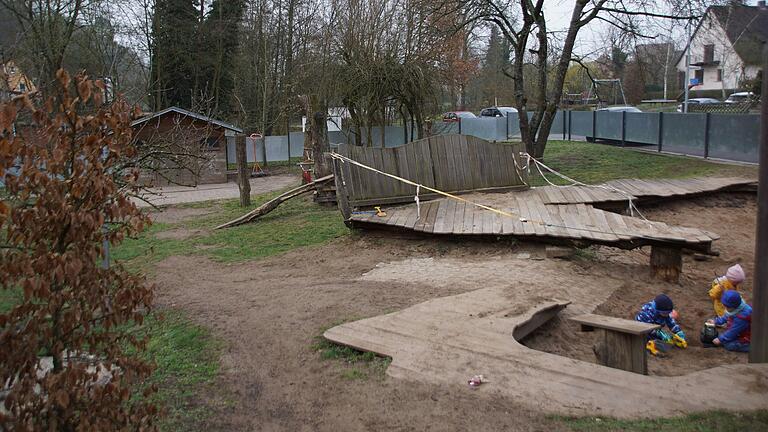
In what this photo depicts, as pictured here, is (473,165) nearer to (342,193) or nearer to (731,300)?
(342,193)

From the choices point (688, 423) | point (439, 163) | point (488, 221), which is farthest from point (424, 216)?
point (688, 423)

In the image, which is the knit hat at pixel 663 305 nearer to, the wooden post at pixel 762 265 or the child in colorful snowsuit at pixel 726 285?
the child in colorful snowsuit at pixel 726 285

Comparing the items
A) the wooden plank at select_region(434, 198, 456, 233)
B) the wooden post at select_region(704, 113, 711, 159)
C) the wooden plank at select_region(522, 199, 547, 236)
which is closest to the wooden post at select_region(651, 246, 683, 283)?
the wooden plank at select_region(522, 199, 547, 236)

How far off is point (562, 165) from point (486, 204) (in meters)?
9.48

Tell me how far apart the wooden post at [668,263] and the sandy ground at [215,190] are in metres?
13.7

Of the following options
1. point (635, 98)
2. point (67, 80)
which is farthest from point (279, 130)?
point (67, 80)

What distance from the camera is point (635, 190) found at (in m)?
14.2

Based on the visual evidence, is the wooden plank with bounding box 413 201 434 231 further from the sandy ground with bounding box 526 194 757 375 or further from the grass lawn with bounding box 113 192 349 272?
the sandy ground with bounding box 526 194 757 375

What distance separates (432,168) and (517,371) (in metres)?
7.42

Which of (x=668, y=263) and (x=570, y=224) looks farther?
(x=570, y=224)

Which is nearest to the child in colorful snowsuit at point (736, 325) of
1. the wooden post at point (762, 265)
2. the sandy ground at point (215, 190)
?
the wooden post at point (762, 265)

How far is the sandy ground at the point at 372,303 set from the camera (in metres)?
5.09

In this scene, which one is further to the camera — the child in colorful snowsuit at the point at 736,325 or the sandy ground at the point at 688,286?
the child in colorful snowsuit at the point at 736,325

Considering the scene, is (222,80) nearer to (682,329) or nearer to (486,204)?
(486,204)
